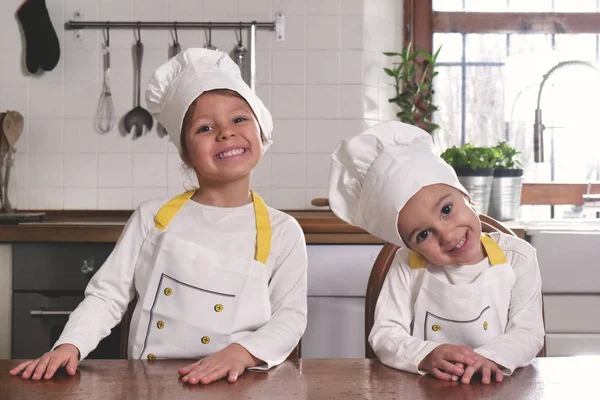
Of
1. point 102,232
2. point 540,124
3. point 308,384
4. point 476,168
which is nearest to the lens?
point 308,384

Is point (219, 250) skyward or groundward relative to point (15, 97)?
groundward

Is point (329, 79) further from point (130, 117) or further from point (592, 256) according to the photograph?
point (592, 256)

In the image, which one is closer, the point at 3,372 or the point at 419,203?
the point at 3,372

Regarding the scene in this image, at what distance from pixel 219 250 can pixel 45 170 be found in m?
1.58

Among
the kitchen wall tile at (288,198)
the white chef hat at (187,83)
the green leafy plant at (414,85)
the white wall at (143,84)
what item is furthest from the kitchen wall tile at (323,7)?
the white chef hat at (187,83)

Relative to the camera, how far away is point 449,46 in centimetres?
283

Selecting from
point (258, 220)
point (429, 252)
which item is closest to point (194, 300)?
point (258, 220)

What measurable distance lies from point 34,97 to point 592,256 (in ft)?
6.37

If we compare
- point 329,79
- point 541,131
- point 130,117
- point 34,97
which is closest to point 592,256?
point 541,131

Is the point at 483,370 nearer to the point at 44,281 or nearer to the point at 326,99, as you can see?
the point at 44,281

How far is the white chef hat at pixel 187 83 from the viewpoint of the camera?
1307 millimetres

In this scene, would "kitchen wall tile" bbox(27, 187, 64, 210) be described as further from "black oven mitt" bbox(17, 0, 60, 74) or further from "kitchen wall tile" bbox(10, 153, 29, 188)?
"black oven mitt" bbox(17, 0, 60, 74)

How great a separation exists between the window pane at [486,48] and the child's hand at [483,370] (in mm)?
2034

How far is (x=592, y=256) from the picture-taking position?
2.09 meters
